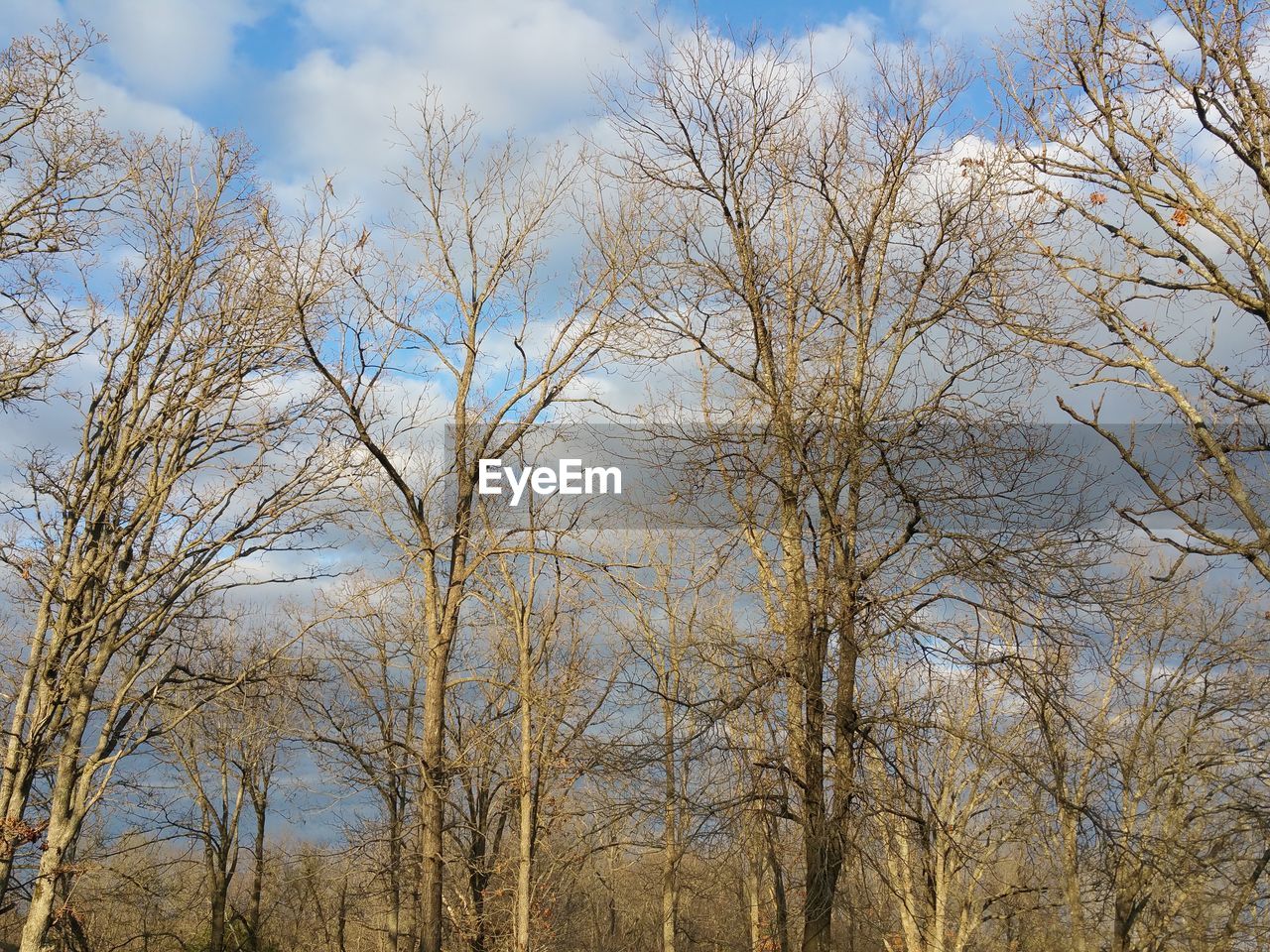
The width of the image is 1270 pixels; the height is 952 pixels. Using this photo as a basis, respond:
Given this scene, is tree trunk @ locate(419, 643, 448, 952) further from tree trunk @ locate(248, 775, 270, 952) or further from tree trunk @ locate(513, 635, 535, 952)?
tree trunk @ locate(248, 775, 270, 952)

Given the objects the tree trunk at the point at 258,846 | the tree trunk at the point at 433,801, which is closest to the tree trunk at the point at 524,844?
the tree trunk at the point at 433,801

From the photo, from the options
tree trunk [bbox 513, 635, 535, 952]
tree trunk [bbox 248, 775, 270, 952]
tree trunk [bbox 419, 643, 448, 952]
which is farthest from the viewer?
tree trunk [bbox 248, 775, 270, 952]

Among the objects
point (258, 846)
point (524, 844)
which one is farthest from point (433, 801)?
point (258, 846)

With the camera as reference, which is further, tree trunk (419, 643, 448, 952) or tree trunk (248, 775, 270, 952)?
tree trunk (248, 775, 270, 952)

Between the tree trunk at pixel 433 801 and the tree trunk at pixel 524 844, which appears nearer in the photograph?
the tree trunk at pixel 433 801

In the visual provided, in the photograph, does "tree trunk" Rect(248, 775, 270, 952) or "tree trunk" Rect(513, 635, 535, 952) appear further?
"tree trunk" Rect(248, 775, 270, 952)

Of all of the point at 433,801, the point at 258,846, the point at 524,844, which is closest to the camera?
the point at 433,801

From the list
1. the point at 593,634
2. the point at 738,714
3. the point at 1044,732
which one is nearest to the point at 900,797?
the point at 1044,732

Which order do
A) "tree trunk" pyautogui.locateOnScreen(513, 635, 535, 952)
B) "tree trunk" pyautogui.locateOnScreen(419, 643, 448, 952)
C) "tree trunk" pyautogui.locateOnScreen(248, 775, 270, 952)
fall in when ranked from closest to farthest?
"tree trunk" pyautogui.locateOnScreen(419, 643, 448, 952)
"tree trunk" pyautogui.locateOnScreen(513, 635, 535, 952)
"tree trunk" pyautogui.locateOnScreen(248, 775, 270, 952)

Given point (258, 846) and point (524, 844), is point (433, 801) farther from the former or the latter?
point (258, 846)

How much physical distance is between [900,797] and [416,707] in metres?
15.0

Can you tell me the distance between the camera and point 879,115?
9.63 m

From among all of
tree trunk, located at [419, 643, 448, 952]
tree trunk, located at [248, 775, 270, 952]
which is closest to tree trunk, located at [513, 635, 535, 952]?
tree trunk, located at [419, 643, 448, 952]

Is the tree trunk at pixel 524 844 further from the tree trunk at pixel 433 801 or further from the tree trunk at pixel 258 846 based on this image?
the tree trunk at pixel 258 846
